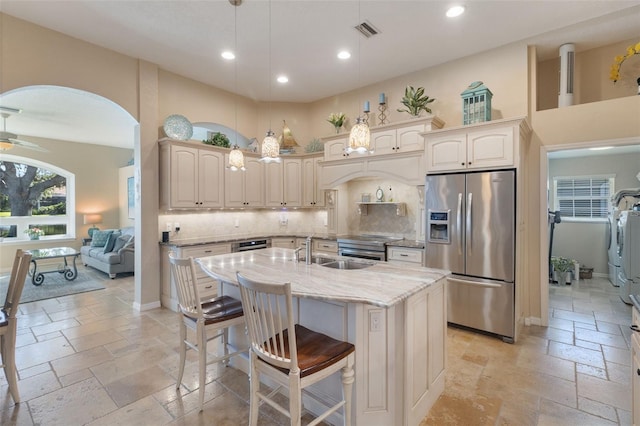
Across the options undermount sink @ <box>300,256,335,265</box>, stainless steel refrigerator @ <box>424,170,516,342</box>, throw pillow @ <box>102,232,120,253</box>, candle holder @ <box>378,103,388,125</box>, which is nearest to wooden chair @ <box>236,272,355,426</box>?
undermount sink @ <box>300,256,335,265</box>

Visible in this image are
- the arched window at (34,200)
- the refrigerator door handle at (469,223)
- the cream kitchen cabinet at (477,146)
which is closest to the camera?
the cream kitchen cabinet at (477,146)

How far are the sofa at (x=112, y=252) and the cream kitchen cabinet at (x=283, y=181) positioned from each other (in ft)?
11.5

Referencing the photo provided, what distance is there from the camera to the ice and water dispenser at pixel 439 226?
3.66 m

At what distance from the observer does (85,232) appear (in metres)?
8.24

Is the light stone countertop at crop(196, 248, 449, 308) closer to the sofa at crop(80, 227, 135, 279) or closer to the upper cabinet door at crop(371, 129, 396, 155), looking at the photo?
the upper cabinet door at crop(371, 129, 396, 155)

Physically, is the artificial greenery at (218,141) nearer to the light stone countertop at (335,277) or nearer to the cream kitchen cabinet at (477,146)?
the light stone countertop at (335,277)

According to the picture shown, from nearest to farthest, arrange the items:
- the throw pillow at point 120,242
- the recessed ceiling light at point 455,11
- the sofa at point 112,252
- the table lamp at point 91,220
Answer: the recessed ceiling light at point 455,11 → the sofa at point 112,252 → the throw pillow at point 120,242 → the table lamp at point 91,220

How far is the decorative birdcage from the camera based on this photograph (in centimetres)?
357

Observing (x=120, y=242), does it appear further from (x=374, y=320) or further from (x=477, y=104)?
(x=477, y=104)

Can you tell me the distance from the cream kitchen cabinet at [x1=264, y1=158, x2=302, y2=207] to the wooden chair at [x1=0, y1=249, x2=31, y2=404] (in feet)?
11.6

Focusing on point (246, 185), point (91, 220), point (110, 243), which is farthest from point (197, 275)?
point (91, 220)

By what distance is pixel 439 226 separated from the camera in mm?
3748

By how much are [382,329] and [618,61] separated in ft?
13.8

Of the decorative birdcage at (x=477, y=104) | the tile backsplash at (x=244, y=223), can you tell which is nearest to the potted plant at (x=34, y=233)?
the tile backsplash at (x=244, y=223)
